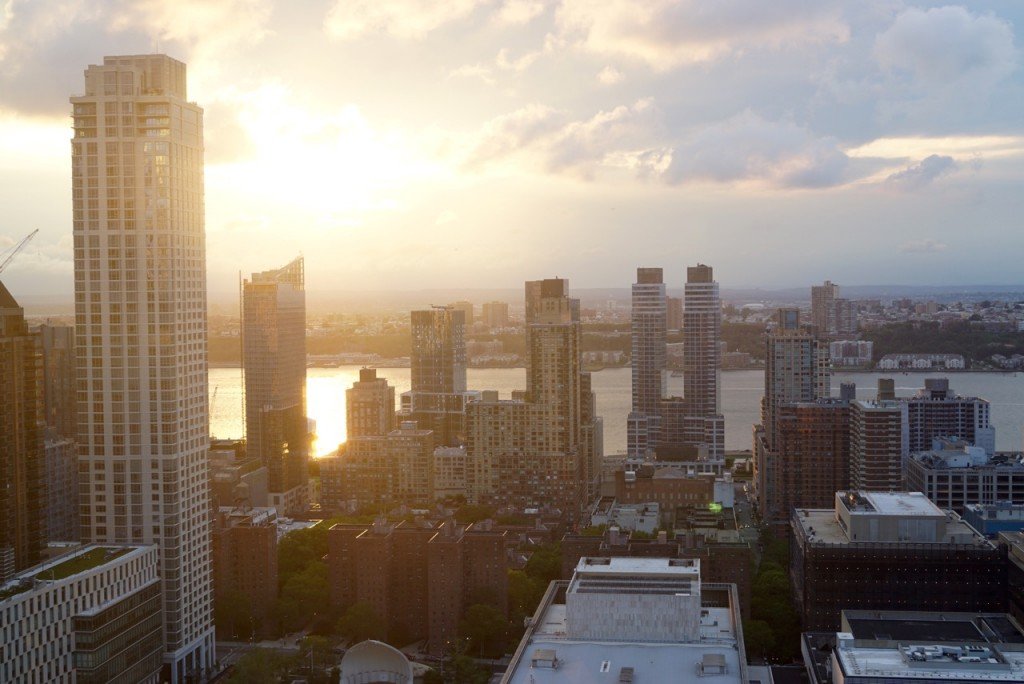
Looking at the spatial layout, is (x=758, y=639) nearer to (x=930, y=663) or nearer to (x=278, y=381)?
(x=930, y=663)

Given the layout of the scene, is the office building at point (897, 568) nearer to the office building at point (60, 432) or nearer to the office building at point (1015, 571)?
the office building at point (1015, 571)

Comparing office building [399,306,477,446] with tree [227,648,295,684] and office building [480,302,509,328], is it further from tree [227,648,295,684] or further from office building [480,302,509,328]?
office building [480,302,509,328]

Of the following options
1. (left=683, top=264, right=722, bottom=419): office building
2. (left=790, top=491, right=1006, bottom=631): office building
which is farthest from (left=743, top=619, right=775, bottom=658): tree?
(left=683, top=264, right=722, bottom=419): office building

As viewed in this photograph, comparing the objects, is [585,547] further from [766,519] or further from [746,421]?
[746,421]

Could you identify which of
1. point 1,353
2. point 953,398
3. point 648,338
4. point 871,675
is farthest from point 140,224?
point 648,338

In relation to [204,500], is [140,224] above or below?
above

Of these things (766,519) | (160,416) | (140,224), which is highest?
(140,224)
